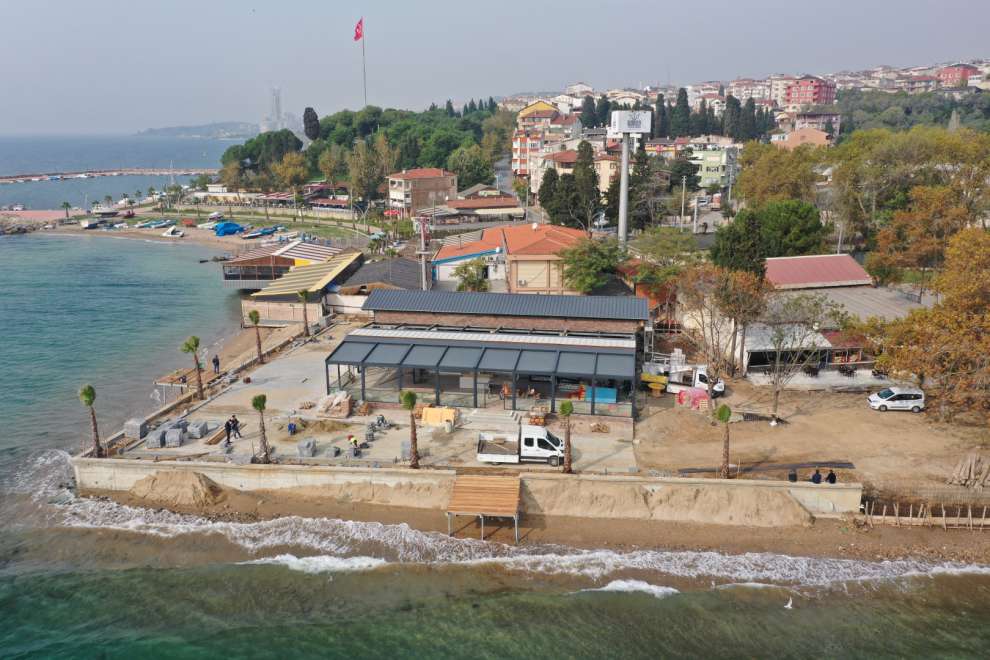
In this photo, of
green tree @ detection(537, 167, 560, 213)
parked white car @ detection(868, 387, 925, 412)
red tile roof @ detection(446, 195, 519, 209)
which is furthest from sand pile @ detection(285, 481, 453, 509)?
red tile roof @ detection(446, 195, 519, 209)

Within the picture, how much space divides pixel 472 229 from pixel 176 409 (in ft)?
176

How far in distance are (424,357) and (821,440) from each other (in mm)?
17231

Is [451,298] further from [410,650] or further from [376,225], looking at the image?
[376,225]

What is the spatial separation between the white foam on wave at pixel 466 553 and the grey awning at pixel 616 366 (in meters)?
8.17

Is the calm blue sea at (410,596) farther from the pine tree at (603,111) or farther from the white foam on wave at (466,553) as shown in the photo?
the pine tree at (603,111)

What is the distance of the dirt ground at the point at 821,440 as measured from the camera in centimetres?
2719

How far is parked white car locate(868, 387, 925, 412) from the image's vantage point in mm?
31875

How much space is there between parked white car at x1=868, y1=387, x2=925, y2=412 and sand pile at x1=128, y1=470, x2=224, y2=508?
28.5 metres

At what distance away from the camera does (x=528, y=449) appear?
88.5 ft

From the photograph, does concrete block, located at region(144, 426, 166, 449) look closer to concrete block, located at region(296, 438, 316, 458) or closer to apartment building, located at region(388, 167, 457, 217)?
concrete block, located at region(296, 438, 316, 458)

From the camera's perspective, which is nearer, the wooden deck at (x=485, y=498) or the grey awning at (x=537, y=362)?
the wooden deck at (x=485, y=498)

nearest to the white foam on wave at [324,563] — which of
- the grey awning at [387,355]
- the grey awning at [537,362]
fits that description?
the grey awning at [387,355]

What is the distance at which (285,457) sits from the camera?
27.5 m

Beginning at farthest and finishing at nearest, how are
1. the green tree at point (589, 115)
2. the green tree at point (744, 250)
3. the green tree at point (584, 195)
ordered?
the green tree at point (589, 115) < the green tree at point (584, 195) < the green tree at point (744, 250)
